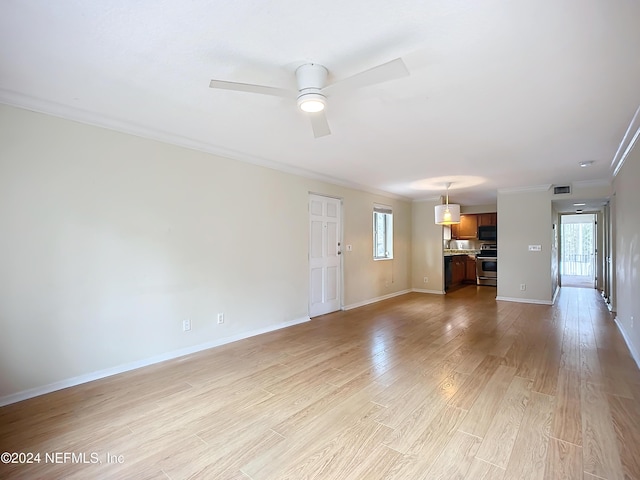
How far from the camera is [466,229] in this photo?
9.81 m

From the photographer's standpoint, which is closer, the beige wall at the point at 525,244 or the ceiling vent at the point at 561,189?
the ceiling vent at the point at 561,189

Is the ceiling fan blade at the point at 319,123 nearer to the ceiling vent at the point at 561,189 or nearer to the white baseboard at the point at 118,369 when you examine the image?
the white baseboard at the point at 118,369

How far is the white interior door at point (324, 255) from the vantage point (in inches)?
206

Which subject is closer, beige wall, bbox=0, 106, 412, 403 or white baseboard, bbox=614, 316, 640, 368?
beige wall, bbox=0, 106, 412, 403

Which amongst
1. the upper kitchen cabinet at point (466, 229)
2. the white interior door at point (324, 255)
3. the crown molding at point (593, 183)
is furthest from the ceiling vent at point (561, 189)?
the white interior door at point (324, 255)

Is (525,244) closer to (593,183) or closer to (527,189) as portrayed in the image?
(527,189)

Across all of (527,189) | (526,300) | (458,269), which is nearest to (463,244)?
(458,269)

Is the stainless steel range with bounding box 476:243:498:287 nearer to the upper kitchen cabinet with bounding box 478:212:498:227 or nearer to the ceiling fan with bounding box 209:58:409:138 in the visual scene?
the upper kitchen cabinet with bounding box 478:212:498:227

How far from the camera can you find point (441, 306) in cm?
615

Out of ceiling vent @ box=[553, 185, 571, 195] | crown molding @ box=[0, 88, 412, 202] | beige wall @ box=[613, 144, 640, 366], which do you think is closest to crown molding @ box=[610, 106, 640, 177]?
beige wall @ box=[613, 144, 640, 366]

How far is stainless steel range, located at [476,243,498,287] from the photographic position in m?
8.88

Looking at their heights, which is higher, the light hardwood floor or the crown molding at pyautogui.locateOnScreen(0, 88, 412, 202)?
the crown molding at pyautogui.locateOnScreen(0, 88, 412, 202)

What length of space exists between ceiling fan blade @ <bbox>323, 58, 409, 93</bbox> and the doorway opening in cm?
1106

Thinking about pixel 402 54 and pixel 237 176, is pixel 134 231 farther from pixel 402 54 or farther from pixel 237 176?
pixel 402 54
